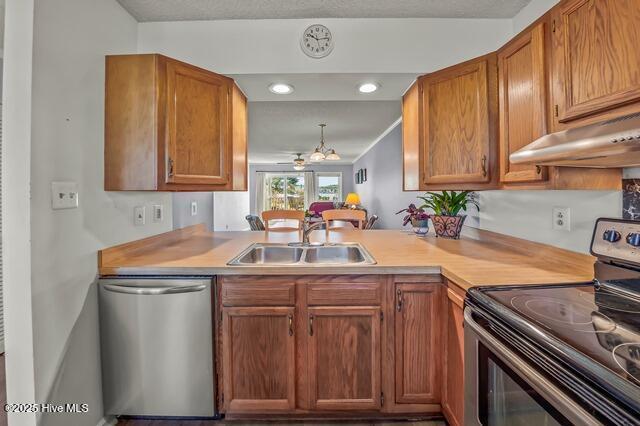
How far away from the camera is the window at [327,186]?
34.5 feet

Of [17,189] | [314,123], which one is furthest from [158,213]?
[314,123]

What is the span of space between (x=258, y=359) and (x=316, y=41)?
1.98m

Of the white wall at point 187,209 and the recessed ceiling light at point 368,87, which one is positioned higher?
the recessed ceiling light at point 368,87

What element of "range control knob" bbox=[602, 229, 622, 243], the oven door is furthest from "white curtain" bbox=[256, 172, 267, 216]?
"range control knob" bbox=[602, 229, 622, 243]

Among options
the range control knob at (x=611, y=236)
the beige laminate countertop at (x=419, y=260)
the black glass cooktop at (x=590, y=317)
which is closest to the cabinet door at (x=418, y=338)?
the beige laminate countertop at (x=419, y=260)

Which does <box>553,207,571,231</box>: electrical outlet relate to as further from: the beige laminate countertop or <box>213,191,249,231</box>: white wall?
<box>213,191,249,231</box>: white wall

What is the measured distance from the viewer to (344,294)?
4.91 ft

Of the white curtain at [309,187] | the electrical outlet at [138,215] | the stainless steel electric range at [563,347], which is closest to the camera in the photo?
the stainless steel electric range at [563,347]

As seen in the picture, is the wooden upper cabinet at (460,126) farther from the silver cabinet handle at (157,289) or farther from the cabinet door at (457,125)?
the silver cabinet handle at (157,289)

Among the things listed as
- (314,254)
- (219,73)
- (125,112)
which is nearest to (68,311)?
(125,112)

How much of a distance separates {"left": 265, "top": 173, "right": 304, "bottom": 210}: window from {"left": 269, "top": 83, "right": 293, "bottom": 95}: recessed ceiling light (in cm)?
821

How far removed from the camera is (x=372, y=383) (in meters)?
1.50

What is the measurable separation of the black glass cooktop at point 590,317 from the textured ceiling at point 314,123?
10.3ft

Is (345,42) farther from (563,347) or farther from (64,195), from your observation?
(563,347)
